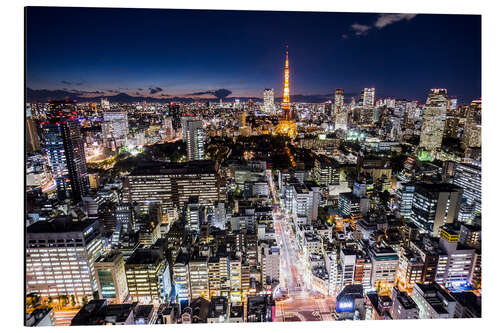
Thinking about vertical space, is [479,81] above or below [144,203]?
above

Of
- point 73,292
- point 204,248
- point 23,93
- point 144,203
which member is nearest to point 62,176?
point 144,203

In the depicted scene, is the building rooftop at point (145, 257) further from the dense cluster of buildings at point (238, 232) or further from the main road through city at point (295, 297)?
the main road through city at point (295, 297)

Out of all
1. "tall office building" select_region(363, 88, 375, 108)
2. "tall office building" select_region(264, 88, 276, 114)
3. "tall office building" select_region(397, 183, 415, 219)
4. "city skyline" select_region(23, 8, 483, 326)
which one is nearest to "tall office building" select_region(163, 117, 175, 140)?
"city skyline" select_region(23, 8, 483, 326)

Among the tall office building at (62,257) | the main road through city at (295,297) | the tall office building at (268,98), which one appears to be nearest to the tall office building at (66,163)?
the tall office building at (62,257)

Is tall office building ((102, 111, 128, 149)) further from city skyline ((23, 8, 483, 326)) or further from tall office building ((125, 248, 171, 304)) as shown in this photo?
tall office building ((125, 248, 171, 304))

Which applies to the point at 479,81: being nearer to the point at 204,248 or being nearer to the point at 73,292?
the point at 204,248

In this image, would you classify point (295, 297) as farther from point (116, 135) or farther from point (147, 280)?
point (116, 135)

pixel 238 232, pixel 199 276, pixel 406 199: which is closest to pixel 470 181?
pixel 406 199

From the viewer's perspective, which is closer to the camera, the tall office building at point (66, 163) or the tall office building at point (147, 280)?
the tall office building at point (147, 280)
